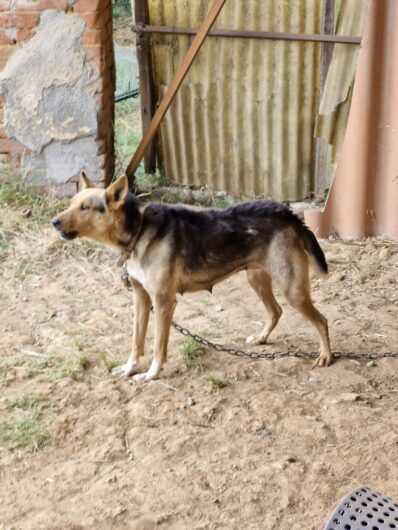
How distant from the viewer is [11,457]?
446cm

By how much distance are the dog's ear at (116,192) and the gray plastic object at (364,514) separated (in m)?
2.71

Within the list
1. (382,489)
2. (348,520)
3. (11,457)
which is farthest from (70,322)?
(348,520)

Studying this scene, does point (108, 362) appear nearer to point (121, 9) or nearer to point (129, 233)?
point (129, 233)

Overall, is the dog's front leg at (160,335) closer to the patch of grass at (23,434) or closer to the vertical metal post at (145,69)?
the patch of grass at (23,434)

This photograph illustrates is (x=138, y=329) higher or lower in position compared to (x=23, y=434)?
higher

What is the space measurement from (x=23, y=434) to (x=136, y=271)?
1294 millimetres

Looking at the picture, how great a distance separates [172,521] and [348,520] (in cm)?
133

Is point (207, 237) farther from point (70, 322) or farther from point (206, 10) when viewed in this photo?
point (206, 10)

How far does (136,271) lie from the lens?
5285 millimetres

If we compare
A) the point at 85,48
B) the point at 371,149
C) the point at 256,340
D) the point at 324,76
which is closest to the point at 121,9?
the point at 324,76

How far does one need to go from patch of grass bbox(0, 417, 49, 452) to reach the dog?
2.76ft

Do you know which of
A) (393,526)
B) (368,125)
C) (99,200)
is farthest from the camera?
(368,125)

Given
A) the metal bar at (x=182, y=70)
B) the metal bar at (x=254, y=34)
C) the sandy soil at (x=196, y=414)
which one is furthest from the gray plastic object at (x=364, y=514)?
the metal bar at (x=254, y=34)

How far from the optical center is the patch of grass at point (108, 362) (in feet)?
18.0
